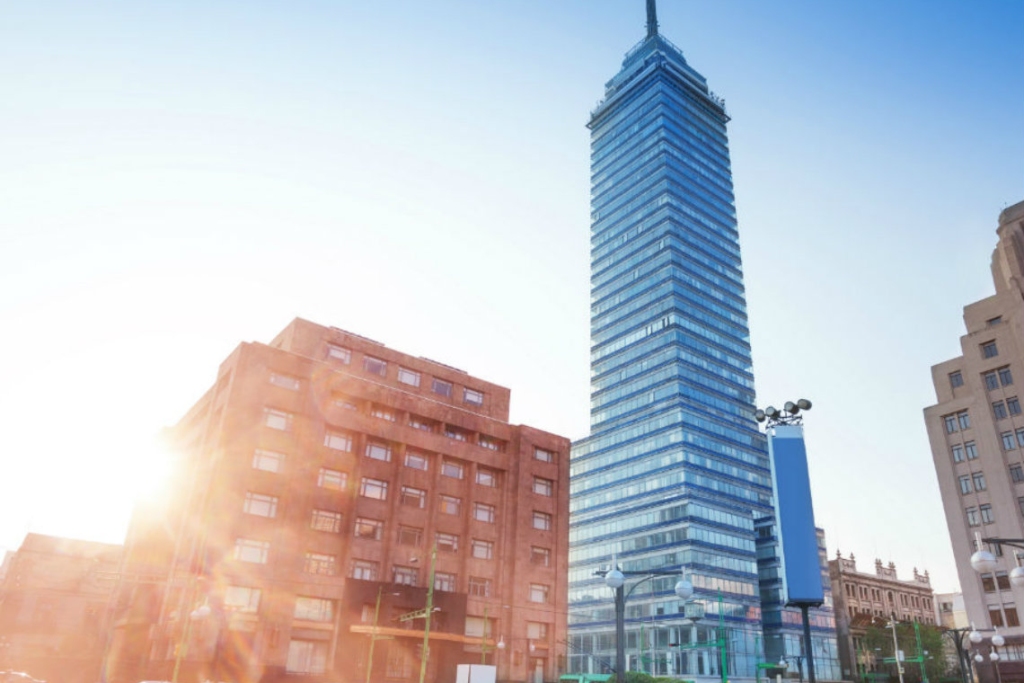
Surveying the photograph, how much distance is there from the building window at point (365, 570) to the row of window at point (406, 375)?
1755 centimetres

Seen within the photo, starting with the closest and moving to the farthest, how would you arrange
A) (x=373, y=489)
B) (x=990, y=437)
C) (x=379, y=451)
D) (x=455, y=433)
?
(x=373, y=489) → (x=379, y=451) → (x=455, y=433) → (x=990, y=437)

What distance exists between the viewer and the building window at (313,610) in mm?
50688

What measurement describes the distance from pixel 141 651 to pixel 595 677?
125 feet

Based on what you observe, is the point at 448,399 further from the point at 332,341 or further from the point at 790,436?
the point at 790,436

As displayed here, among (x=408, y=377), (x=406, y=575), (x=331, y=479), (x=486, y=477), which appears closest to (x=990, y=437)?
(x=486, y=477)

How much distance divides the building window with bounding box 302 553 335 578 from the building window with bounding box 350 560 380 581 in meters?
1.86

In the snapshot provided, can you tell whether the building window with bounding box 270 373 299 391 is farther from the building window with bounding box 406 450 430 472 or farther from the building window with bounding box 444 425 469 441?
the building window with bounding box 444 425 469 441

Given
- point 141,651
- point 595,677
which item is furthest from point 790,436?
point 141,651

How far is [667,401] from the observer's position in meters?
114

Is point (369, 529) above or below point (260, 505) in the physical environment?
below

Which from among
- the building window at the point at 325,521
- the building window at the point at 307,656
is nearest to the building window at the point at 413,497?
the building window at the point at 325,521

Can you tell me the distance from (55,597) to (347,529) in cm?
6605

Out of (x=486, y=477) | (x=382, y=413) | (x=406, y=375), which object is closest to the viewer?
(x=382, y=413)

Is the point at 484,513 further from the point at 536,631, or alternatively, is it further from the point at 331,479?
the point at 331,479
